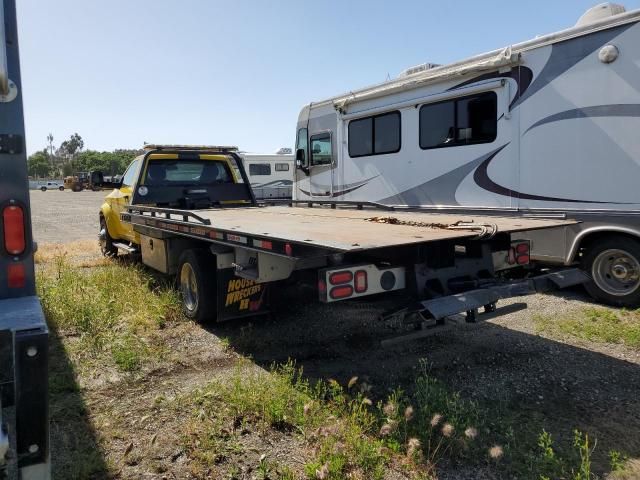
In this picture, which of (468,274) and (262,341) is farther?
(262,341)

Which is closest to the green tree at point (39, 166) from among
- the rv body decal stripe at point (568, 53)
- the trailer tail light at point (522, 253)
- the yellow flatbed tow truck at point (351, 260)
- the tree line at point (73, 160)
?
the tree line at point (73, 160)

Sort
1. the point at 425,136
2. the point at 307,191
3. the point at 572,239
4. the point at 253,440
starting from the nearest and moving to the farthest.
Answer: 1. the point at 253,440
2. the point at 572,239
3. the point at 425,136
4. the point at 307,191

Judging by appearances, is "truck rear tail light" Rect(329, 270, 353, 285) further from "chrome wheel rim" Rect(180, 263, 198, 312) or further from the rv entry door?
the rv entry door

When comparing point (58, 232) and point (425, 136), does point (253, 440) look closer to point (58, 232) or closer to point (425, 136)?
point (425, 136)

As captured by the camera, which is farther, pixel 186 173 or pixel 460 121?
pixel 186 173

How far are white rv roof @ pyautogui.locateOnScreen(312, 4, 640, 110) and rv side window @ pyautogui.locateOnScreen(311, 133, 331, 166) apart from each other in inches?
30.4

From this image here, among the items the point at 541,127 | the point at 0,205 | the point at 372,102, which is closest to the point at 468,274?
the point at 0,205

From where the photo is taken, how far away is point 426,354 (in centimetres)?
449

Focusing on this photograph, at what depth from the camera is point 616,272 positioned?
6016mm

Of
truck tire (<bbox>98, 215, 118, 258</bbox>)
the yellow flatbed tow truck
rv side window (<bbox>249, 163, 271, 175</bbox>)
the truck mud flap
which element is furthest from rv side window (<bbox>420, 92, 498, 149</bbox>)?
rv side window (<bbox>249, 163, 271, 175</bbox>)

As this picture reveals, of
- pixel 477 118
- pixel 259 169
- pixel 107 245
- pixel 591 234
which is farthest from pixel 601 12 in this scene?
pixel 259 169

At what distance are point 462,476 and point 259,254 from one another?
2.05 meters

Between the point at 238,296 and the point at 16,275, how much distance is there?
2.74 metres

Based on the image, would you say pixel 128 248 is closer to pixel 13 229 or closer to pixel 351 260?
pixel 351 260
